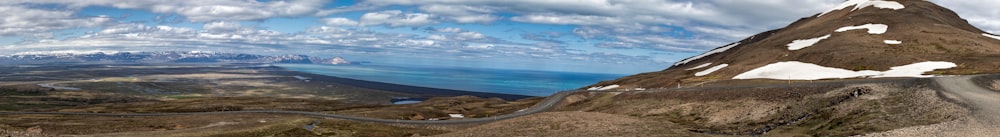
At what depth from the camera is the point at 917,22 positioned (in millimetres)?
148750

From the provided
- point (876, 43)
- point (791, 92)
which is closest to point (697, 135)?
point (791, 92)

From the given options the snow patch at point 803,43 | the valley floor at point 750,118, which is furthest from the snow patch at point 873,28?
the valley floor at point 750,118

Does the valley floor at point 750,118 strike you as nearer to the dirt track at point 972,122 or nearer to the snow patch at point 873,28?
the dirt track at point 972,122

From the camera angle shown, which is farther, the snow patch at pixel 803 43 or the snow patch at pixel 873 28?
the snow patch at pixel 803 43

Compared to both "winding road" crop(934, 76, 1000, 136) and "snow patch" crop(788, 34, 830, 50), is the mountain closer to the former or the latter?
"snow patch" crop(788, 34, 830, 50)

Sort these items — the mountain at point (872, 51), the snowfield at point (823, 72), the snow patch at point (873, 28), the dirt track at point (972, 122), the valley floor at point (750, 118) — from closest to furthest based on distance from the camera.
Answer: the dirt track at point (972, 122) < the valley floor at point (750, 118) < the snowfield at point (823, 72) < the mountain at point (872, 51) < the snow patch at point (873, 28)

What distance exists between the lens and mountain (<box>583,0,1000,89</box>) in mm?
100375

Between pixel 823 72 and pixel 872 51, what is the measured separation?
2471 cm

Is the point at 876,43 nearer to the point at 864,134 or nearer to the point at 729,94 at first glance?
the point at 729,94

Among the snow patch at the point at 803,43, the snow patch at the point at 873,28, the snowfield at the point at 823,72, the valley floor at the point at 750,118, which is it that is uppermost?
the snow patch at the point at 873,28

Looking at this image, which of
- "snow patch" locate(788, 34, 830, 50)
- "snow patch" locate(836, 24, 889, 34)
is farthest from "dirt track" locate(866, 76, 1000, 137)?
"snow patch" locate(836, 24, 889, 34)

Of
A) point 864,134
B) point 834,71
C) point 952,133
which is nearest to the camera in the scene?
point 952,133

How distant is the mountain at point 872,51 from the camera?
100375 millimetres

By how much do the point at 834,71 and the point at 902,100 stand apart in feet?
178
